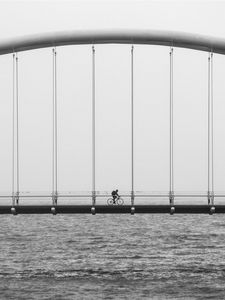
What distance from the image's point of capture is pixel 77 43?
4453cm

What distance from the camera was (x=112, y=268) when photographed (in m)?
57.0

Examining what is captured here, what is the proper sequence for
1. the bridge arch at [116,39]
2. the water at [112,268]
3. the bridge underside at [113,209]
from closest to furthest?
the bridge underside at [113,209], the bridge arch at [116,39], the water at [112,268]

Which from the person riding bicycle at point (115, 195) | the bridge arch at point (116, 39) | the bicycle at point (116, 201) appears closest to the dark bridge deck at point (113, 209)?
the person riding bicycle at point (115, 195)

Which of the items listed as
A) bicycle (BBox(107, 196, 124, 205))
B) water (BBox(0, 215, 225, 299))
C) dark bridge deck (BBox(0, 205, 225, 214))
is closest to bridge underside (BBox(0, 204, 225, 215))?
dark bridge deck (BBox(0, 205, 225, 214))

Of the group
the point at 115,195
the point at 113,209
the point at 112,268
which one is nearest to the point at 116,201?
the point at 115,195

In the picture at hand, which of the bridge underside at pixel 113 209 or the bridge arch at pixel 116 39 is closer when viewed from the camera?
the bridge underside at pixel 113 209

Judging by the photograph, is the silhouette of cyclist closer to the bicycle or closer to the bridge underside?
the bicycle

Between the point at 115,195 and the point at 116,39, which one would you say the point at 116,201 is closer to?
the point at 115,195

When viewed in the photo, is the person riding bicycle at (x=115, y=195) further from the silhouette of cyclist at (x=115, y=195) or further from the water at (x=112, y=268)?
the water at (x=112, y=268)

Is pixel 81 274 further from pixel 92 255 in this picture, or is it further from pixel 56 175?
pixel 92 255

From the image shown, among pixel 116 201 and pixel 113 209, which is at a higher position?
pixel 116 201

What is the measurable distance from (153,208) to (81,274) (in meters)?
13.1

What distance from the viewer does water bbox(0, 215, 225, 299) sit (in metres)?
43.9

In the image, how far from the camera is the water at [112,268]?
43906 mm
